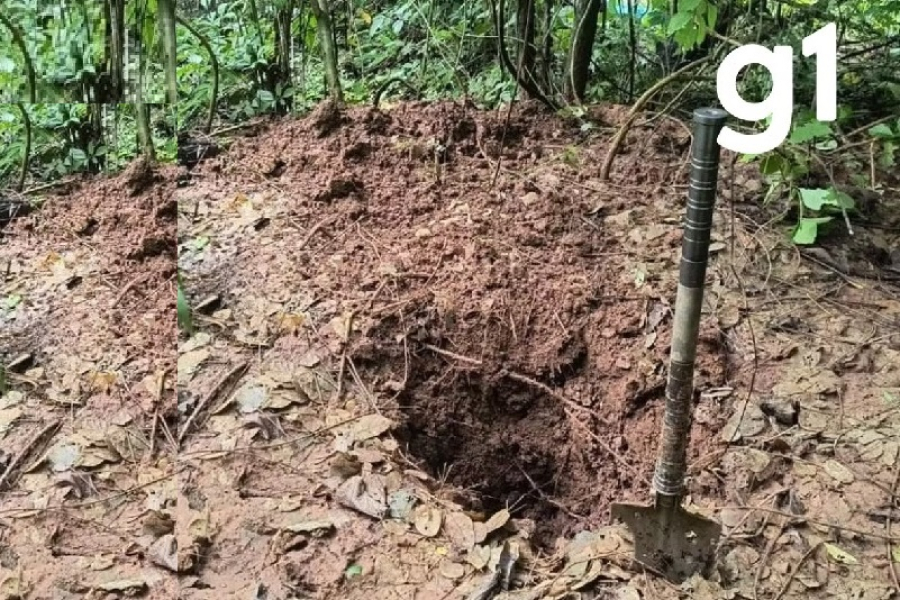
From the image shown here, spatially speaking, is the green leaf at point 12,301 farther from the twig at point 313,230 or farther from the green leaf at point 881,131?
the green leaf at point 881,131

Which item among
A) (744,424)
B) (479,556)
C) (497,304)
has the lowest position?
(479,556)

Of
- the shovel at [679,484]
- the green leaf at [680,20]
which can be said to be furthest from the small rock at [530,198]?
the shovel at [679,484]

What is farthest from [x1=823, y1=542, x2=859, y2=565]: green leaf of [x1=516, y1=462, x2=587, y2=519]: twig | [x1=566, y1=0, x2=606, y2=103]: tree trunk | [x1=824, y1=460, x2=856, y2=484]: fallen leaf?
[x1=566, y1=0, x2=606, y2=103]: tree trunk

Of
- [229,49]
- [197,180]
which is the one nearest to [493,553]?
[197,180]

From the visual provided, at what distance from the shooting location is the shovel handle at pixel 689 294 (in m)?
1.28

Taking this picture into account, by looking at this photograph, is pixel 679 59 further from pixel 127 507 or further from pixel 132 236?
pixel 127 507

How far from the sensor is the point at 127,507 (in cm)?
136

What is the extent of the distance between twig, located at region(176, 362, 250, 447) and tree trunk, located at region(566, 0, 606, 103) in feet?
4.93

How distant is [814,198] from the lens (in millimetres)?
2115

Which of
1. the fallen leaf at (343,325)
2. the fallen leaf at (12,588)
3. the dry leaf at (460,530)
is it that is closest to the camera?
the fallen leaf at (12,588)

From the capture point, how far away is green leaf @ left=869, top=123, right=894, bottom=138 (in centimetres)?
219

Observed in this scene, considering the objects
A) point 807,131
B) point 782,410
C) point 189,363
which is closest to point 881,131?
point 807,131

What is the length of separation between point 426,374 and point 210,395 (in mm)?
Answer: 540

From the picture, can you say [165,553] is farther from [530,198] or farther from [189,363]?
[530,198]
